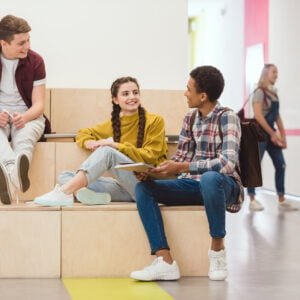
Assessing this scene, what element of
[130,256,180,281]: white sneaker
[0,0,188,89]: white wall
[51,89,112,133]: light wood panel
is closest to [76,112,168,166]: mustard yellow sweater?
[130,256,180,281]: white sneaker

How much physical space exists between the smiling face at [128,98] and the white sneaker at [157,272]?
3.57ft

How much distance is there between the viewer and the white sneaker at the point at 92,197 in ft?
14.1

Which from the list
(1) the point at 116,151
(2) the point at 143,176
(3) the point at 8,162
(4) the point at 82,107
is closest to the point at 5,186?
(3) the point at 8,162

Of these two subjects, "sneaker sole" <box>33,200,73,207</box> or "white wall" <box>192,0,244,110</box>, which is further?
"white wall" <box>192,0,244,110</box>

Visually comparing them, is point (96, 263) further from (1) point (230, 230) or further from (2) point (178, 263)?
(1) point (230, 230)

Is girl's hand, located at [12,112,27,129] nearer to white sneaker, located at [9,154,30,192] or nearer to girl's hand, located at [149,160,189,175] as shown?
white sneaker, located at [9,154,30,192]

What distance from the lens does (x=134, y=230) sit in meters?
4.16

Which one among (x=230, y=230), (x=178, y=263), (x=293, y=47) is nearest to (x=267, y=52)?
(x=293, y=47)

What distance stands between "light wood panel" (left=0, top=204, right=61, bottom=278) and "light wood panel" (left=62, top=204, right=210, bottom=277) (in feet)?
0.18

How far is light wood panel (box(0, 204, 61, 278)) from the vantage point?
4086 millimetres

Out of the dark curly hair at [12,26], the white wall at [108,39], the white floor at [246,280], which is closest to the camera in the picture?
the white floor at [246,280]

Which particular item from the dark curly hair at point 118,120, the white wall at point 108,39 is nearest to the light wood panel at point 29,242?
the dark curly hair at point 118,120

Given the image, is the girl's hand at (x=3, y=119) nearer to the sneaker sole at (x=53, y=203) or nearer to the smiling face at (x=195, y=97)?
the sneaker sole at (x=53, y=203)

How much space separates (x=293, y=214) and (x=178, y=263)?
3.83 meters
